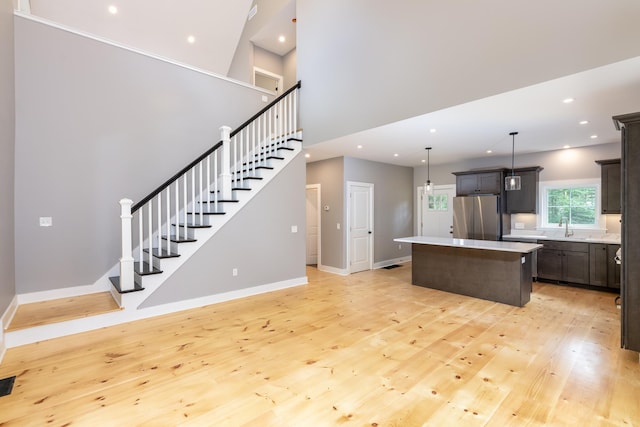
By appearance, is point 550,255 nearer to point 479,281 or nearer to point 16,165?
point 479,281

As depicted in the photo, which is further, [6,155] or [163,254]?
[163,254]

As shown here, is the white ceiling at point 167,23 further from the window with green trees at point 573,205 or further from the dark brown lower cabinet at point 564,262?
the dark brown lower cabinet at point 564,262

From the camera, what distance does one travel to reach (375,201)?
739 centimetres

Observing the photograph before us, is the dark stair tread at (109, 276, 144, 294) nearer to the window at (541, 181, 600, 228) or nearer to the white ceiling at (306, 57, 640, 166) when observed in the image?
the white ceiling at (306, 57, 640, 166)

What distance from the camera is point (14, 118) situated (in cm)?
378

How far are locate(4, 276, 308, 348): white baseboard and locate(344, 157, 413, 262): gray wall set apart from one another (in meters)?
3.67

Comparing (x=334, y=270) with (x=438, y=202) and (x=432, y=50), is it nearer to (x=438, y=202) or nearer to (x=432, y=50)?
(x=438, y=202)

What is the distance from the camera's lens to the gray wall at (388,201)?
7.11 meters

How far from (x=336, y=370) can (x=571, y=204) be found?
6.09m

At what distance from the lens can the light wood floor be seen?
2059mm

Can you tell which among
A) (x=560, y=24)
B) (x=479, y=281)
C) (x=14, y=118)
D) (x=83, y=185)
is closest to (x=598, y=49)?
(x=560, y=24)

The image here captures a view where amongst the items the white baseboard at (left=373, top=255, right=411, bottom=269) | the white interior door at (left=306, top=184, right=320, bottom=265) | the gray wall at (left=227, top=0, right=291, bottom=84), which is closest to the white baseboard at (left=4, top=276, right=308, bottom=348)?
the white interior door at (left=306, top=184, right=320, bottom=265)

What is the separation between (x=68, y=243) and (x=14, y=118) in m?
1.73

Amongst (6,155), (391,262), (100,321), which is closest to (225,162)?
(6,155)
